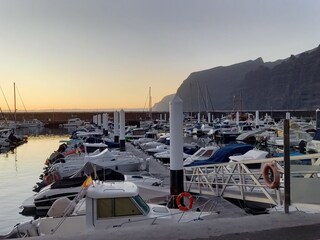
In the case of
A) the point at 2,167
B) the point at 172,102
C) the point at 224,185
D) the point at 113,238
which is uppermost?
the point at 172,102

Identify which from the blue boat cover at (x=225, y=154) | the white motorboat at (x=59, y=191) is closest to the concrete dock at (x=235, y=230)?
the white motorboat at (x=59, y=191)

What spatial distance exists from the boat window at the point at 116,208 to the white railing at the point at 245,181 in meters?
3.64

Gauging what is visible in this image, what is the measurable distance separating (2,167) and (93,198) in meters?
32.9

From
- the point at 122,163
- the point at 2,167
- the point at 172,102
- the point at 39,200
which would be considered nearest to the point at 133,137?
the point at 2,167

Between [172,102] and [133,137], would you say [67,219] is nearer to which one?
[172,102]

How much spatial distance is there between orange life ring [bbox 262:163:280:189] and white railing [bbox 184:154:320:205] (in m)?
0.41

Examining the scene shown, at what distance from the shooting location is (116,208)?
36.4 ft

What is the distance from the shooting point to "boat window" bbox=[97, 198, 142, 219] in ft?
35.9

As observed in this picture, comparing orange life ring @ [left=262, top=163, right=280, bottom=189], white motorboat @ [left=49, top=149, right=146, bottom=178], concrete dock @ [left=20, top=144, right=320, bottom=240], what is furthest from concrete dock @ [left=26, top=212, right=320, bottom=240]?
white motorboat @ [left=49, top=149, right=146, bottom=178]

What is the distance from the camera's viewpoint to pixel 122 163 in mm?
27531

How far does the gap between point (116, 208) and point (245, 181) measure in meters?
7.31

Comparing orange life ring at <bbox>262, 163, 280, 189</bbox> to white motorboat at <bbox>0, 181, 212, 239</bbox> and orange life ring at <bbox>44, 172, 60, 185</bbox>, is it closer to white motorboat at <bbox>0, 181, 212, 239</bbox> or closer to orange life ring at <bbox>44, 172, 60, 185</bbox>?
white motorboat at <bbox>0, 181, 212, 239</bbox>

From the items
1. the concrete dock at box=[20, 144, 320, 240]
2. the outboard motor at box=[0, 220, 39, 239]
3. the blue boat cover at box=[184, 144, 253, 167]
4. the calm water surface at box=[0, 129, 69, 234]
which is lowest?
the calm water surface at box=[0, 129, 69, 234]

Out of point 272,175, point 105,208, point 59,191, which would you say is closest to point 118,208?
point 105,208
